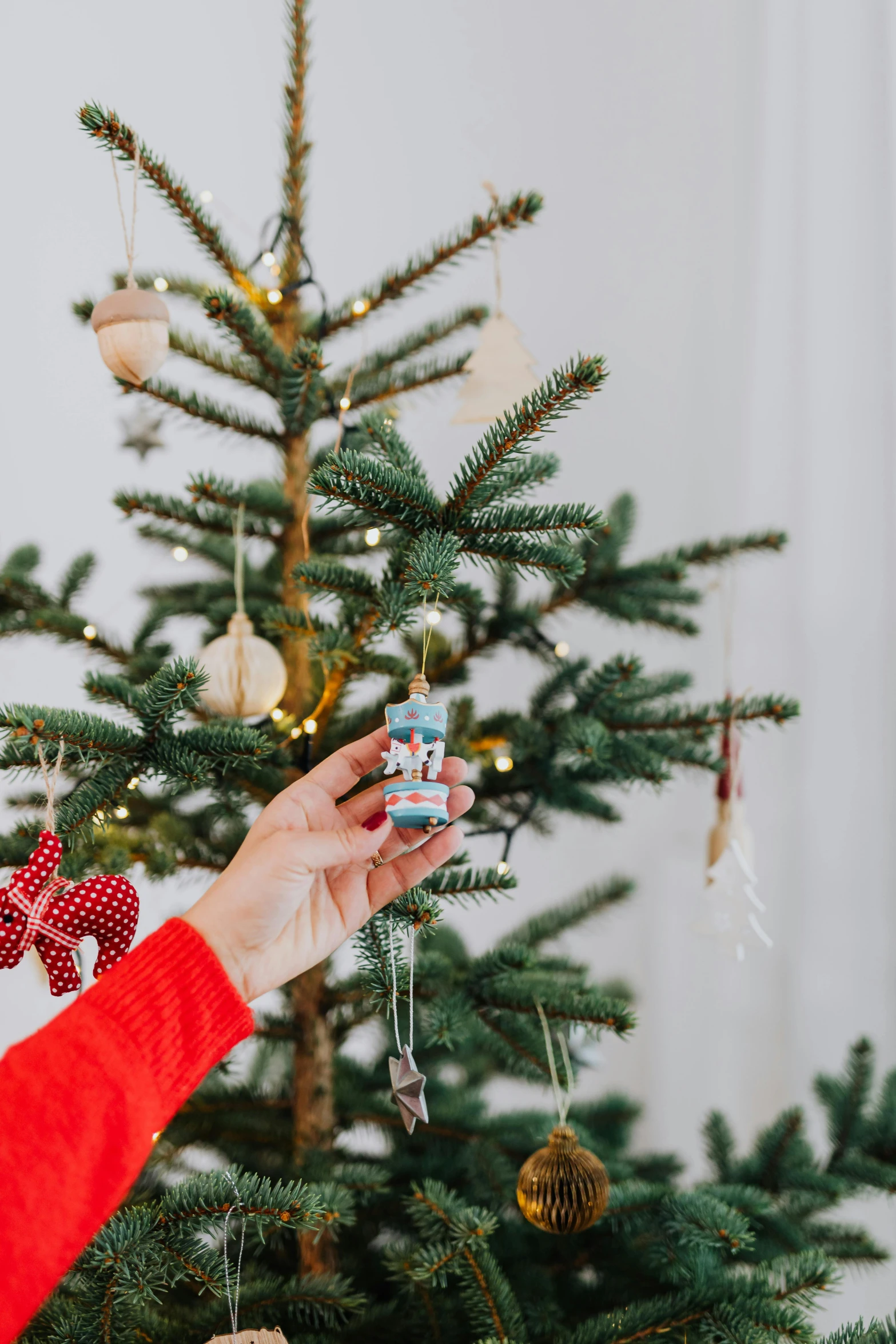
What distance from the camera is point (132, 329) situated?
2.33 ft

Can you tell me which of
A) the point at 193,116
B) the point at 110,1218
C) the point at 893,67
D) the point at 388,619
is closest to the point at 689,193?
the point at 893,67

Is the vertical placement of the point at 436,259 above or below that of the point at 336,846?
above

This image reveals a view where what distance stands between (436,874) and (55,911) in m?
0.29

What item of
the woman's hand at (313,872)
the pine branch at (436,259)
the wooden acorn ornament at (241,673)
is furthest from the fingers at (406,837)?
the pine branch at (436,259)

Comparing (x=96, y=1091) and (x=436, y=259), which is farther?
(x=436, y=259)

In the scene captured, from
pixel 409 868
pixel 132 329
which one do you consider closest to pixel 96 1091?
pixel 409 868

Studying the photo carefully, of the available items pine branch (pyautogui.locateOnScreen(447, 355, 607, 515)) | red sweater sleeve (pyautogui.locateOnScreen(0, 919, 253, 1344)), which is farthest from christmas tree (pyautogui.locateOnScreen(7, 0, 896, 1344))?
red sweater sleeve (pyautogui.locateOnScreen(0, 919, 253, 1344))

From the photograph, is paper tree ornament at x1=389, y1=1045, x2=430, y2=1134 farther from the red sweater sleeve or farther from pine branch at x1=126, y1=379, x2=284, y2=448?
pine branch at x1=126, y1=379, x2=284, y2=448

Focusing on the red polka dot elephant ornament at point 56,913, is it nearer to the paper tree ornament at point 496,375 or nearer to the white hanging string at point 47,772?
the white hanging string at point 47,772

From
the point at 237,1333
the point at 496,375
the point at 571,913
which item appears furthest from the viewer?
the point at 571,913

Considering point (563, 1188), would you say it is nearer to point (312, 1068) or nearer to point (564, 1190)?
point (564, 1190)

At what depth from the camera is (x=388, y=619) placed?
687 mm

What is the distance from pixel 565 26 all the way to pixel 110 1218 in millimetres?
1807

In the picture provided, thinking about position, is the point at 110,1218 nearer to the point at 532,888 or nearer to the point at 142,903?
the point at 142,903
